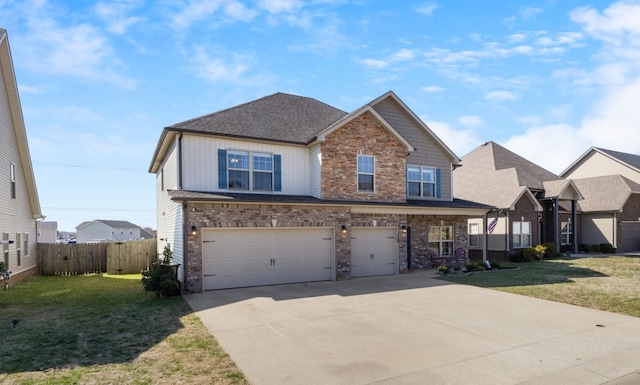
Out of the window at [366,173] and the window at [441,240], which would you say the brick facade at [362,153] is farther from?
the window at [441,240]

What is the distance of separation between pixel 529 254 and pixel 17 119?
1062 inches

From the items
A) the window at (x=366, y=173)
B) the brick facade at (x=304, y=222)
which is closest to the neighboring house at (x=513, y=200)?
the brick facade at (x=304, y=222)

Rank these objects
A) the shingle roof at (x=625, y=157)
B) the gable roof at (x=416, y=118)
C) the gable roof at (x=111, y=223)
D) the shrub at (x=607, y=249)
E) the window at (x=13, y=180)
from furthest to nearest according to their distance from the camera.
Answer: the gable roof at (x=111, y=223)
the shingle roof at (x=625, y=157)
the shrub at (x=607, y=249)
the gable roof at (x=416, y=118)
the window at (x=13, y=180)

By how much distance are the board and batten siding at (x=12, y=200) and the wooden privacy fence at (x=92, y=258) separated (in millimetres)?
689

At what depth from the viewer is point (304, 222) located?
14.5m

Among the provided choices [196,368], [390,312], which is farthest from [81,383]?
[390,312]

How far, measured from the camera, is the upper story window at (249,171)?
14.3m

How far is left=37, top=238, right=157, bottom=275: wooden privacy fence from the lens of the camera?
19453 mm

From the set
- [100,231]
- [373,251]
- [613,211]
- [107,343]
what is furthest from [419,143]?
[100,231]

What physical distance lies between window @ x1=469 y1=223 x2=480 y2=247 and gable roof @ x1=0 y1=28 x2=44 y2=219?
24.4m

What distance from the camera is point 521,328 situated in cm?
830

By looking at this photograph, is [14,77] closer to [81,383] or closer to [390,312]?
[81,383]

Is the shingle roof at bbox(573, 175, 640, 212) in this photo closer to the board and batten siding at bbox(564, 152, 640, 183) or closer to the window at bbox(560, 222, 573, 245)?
the window at bbox(560, 222, 573, 245)

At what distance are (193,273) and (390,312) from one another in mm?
6542
